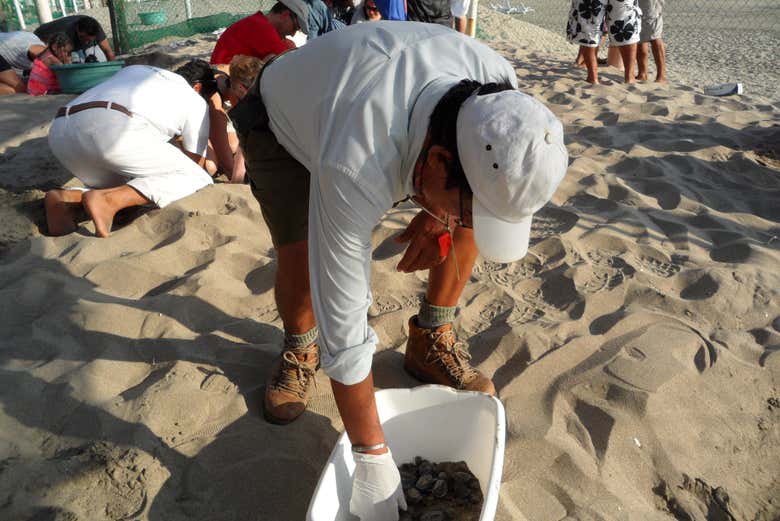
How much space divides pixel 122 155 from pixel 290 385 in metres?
1.72

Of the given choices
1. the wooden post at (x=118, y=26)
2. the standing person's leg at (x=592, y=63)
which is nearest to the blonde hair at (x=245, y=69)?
the standing person's leg at (x=592, y=63)

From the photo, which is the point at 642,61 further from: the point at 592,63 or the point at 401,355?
A: the point at 401,355

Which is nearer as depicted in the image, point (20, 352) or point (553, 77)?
point (20, 352)

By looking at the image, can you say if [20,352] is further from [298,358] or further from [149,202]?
[149,202]

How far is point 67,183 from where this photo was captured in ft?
11.3

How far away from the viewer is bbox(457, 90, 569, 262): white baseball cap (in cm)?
98

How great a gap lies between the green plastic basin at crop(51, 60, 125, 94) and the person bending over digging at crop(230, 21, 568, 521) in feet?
14.1

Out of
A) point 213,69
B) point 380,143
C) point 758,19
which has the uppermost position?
point 380,143

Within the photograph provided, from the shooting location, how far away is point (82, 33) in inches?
231

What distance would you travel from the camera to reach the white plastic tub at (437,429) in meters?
1.48

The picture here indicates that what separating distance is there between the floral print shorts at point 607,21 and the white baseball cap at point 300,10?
300cm

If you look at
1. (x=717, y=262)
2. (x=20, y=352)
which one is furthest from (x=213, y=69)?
(x=717, y=262)

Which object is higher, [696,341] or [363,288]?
[363,288]

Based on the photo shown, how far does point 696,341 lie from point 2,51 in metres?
6.41
